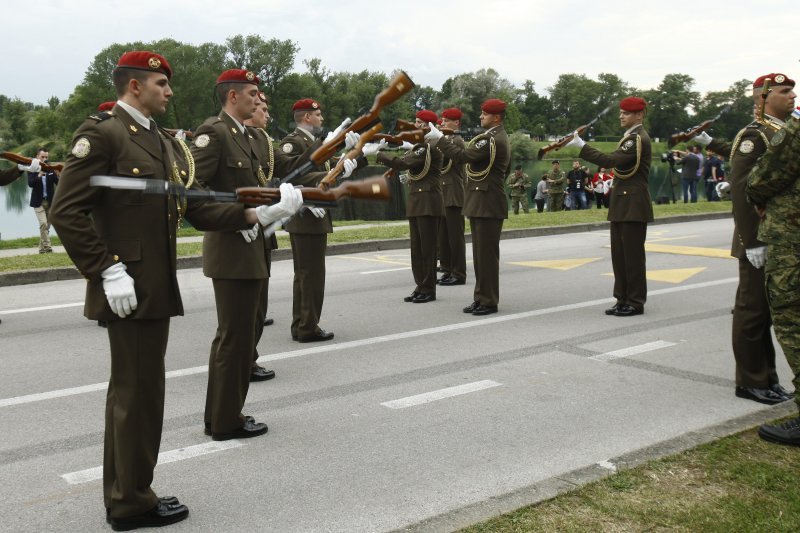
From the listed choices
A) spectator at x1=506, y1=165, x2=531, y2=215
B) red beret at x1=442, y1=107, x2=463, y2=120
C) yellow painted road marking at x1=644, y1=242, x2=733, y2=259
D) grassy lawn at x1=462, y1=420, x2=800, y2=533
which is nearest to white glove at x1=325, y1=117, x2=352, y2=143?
grassy lawn at x1=462, y1=420, x2=800, y2=533

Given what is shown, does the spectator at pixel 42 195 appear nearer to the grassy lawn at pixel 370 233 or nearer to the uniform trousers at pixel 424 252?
the grassy lawn at pixel 370 233

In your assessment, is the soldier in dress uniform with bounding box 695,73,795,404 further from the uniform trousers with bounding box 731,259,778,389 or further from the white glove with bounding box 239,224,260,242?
the white glove with bounding box 239,224,260,242

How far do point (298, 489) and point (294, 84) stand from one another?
289 ft

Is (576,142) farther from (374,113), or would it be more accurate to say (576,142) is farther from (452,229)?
(374,113)

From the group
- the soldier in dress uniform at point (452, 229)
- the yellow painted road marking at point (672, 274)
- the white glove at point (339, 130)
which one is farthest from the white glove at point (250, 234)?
the yellow painted road marking at point (672, 274)

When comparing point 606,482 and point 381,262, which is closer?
point 606,482

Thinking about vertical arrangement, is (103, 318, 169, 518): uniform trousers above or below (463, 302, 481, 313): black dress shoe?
above

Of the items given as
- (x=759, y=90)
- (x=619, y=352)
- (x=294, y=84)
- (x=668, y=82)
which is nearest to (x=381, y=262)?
(x=619, y=352)

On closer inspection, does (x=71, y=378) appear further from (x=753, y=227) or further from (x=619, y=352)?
(x=753, y=227)

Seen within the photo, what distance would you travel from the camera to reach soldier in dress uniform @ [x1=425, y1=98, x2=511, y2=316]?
9.08m

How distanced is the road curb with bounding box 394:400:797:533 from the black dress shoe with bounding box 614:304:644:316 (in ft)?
11.8

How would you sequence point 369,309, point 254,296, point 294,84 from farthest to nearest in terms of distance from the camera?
point 294,84, point 369,309, point 254,296

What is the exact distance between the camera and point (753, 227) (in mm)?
5496

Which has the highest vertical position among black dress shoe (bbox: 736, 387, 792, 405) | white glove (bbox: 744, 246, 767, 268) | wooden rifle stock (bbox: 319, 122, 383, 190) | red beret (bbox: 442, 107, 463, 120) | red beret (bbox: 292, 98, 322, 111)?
red beret (bbox: 442, 107, 463, 120)
